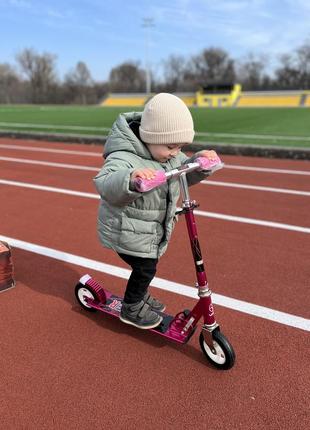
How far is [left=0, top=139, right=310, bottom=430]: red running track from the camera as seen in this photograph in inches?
93.7

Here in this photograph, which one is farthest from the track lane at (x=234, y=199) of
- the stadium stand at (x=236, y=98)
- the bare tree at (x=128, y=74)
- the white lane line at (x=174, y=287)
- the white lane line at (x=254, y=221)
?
the bare tree at (x=128, y=74)

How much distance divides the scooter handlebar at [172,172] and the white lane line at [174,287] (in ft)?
4.43

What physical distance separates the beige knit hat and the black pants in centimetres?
84

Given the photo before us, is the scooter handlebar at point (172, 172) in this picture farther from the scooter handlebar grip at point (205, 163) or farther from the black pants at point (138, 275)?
the black pants at point (138, 275)

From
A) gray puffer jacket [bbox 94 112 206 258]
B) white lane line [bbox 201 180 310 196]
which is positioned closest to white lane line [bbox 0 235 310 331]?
gray puffer jacket [bbox 94 112 206 258]

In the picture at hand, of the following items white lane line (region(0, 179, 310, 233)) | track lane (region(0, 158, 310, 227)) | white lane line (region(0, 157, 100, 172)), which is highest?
white lane line (region(0, 179, 310, 233))

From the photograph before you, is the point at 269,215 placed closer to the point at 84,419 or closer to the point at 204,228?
the point at 204,228

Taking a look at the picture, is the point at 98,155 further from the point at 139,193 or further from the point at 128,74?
the point at 128,74

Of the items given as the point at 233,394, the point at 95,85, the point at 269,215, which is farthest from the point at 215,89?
the point at 233,394

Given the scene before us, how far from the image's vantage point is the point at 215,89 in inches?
2126

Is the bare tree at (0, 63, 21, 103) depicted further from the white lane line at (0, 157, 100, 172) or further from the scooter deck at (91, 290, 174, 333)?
the scooter deck at (91, 290, 174, 333)

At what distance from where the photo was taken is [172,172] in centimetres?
A: 229

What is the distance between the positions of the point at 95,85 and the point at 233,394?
81511mm

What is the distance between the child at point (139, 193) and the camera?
2.42m
